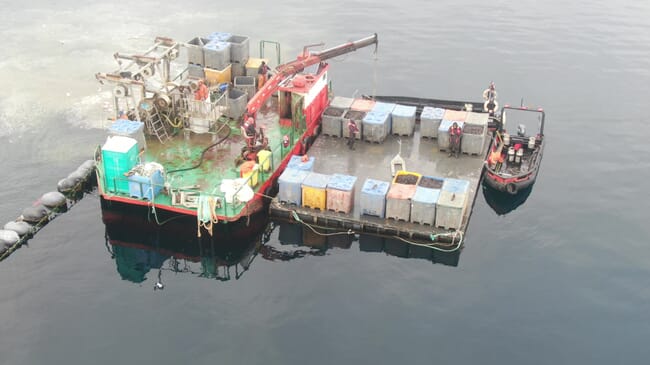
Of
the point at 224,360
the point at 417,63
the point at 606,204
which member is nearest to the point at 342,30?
the point at 417,63

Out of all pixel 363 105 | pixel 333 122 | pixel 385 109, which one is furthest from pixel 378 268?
pixel 363 105

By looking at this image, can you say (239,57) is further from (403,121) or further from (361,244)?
(361,244)

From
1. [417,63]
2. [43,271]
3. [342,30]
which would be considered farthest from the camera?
[342,30]

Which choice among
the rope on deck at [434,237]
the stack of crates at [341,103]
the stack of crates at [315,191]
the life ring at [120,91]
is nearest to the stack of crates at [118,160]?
the life ring at [120,91]

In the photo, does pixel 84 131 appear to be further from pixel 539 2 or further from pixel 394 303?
pixel 539 2

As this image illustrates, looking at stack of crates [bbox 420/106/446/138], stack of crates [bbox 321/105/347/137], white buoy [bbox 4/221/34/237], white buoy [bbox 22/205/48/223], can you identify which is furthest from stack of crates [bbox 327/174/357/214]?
white buoy [bbox 4/221/34/237]

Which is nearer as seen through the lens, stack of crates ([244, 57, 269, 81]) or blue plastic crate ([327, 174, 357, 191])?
blue plastic crate ([327, 174, 357, 191])

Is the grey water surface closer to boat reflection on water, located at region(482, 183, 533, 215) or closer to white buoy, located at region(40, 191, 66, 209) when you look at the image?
boat reflection on water, located at region(482, 183, 533, 215)
